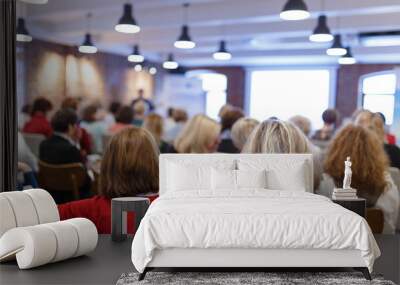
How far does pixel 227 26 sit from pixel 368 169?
2928 millimetres

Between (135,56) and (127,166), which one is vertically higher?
(135,56)

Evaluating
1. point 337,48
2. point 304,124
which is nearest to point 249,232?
point 304,124

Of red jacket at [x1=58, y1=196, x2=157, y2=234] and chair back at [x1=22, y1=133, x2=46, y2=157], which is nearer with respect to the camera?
red jacket at [x1=58, y1=196, x2=157, y2=234]

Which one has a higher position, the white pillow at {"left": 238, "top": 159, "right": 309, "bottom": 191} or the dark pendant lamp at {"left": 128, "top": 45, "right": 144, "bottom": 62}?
the dark pendant lamp at {"left": 128, "top": 45, "right": 144, "bottom": 62}

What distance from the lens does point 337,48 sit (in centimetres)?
698

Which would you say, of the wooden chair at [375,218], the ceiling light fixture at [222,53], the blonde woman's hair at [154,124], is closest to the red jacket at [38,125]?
the blonde woman's hair at [154,124]

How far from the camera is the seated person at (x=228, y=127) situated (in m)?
7.00

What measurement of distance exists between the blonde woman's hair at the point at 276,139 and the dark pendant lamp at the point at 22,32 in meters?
3.44

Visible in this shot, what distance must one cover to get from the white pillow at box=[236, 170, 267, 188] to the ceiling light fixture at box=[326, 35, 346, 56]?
2533 mm

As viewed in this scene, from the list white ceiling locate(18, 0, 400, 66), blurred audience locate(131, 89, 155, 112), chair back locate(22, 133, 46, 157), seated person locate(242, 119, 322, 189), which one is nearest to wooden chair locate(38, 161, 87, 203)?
chair back locate(22, 133, 46, 157)

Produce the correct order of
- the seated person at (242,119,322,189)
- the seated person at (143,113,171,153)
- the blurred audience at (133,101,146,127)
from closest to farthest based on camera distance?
the seated person at (242,119,322,189), the seated person at (143,113,171,153), the blurred audience at (133,101,146,127)

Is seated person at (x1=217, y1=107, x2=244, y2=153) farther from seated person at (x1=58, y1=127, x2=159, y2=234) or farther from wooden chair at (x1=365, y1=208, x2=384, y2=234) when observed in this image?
wooden chair at (x1=365, y1=208, x2=384, y2=234)

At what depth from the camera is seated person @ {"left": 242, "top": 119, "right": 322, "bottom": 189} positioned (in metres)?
5.48

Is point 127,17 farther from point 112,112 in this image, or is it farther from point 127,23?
point 112,112
